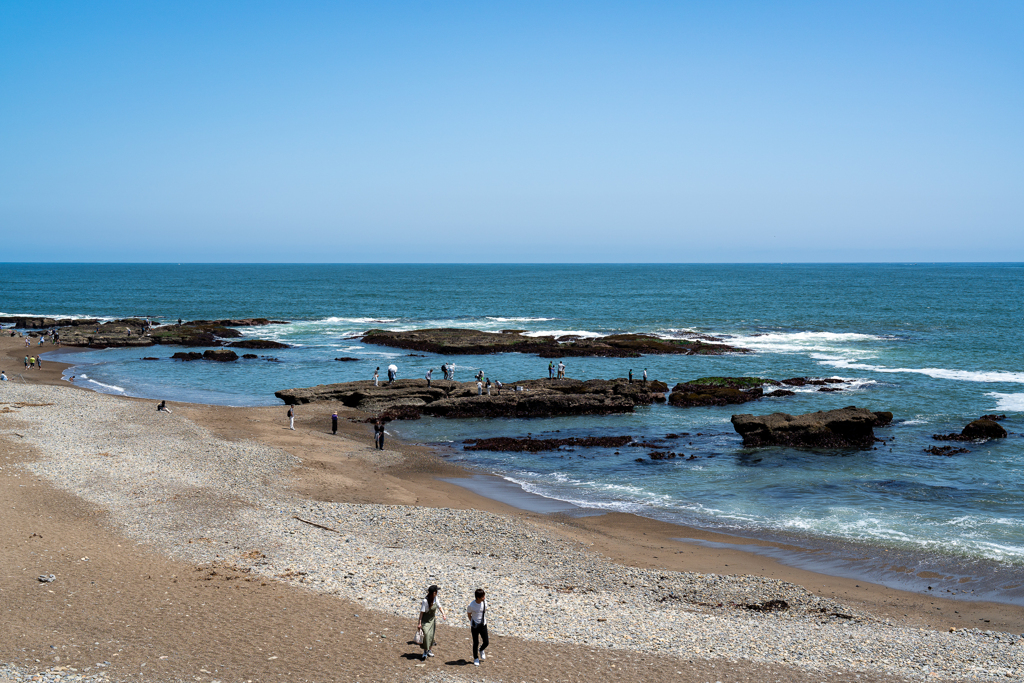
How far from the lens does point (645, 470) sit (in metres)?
29.5

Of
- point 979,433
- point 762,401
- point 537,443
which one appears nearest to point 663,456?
point 537,443

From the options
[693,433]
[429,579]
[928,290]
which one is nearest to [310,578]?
[429,579]

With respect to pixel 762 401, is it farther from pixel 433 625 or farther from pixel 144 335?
pixel 144 335

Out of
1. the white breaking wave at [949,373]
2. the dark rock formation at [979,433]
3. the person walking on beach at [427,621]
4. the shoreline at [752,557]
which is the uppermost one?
the white breaking wave at [949,373]

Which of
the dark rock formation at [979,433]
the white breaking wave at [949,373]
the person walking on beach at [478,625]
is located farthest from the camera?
the white breaking wave at [949,373]

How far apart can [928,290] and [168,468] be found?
147 meters

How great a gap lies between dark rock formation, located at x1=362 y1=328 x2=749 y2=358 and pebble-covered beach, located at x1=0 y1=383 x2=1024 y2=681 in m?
36.8

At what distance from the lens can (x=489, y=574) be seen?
17562 mm

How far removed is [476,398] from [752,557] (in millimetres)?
22579

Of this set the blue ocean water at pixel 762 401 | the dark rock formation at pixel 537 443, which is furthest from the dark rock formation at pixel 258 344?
the dark rock formation at pixel 537 443

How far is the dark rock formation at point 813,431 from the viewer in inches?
1307

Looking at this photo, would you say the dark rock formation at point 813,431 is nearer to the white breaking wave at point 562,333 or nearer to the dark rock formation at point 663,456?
the dark rock formation at point 663,456

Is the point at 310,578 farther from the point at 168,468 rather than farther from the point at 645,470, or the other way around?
the point at 645,470

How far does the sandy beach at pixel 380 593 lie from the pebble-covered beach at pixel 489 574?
72mm
